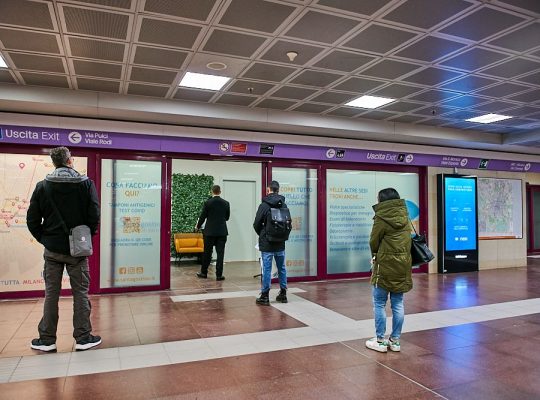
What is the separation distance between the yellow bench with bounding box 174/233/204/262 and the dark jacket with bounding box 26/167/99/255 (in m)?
5.87

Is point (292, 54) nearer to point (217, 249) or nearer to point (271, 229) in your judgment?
point (271, 229)

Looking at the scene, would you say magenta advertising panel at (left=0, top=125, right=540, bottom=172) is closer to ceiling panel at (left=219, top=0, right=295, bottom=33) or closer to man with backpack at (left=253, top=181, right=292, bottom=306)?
man with backpack at (left=253, top=181, right=292, bottom=306)

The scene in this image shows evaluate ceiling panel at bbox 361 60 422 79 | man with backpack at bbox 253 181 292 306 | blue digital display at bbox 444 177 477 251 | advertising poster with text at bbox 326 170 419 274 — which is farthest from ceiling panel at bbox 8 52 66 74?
blue digital display at bbox 444 177 477 251

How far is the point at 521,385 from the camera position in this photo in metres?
2.99

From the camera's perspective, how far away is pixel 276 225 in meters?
5.18

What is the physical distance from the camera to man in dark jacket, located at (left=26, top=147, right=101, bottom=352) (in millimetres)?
3514

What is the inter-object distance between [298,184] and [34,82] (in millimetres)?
4384

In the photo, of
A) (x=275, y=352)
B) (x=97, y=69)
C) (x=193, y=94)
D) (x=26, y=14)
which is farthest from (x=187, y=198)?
(x=275, y=352)

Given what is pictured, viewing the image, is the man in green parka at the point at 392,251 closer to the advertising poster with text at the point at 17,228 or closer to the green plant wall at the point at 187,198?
the advertising poster with text at the point at 17,228

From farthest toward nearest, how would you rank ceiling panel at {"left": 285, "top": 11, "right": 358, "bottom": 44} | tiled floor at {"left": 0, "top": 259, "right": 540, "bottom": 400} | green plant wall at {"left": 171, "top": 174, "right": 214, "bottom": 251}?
green plant wall at {"left": 171, "top": 174, "right": 214, "bottom": 251} → ceiling panel at {"left": 285, "top": 11, "right": 358, "bottom": 44} → tiled floor at {"left": 0, "top": 259, "right": 540, "bottom": 400}

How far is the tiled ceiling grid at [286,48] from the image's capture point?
345 centimetres

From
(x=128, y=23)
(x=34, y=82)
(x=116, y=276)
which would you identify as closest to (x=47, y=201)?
(x=128, y=23)

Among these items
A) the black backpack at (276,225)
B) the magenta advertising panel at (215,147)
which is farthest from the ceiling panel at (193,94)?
the black backpack at (276,225)

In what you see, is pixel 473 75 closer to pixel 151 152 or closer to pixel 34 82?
pixel 151 152
